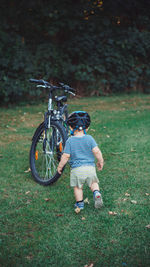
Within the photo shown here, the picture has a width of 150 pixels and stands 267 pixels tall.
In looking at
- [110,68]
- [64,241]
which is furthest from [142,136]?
[110,68]

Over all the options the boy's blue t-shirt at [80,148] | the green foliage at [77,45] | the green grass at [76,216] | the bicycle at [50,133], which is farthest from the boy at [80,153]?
the green foliage at [77,45]

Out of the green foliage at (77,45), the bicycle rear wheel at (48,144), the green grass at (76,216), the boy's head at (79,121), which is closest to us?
the green grass at (76,216)

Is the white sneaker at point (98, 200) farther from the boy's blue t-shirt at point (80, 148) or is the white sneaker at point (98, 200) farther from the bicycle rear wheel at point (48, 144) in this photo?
the bicycle rear wheel at point (48, 144)

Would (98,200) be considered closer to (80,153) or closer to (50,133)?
(80,153)

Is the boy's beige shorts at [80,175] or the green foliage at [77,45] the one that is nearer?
the boy's beige shorts at [80,175]

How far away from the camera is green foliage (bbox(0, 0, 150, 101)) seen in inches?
462

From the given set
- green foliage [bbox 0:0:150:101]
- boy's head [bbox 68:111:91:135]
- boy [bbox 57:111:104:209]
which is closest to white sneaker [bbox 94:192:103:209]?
boy [bbox 57:111:104:209]

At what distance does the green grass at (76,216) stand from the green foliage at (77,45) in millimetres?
5535

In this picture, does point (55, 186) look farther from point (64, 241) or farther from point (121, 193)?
point (64, 241)

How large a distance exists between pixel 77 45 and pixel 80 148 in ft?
33.9

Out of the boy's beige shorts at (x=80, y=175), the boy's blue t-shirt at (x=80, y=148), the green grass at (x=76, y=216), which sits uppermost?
the boy's blue t-shirt at (x=80, y=148)

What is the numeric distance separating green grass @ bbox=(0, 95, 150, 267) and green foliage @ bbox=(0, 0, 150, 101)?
18.2 ft

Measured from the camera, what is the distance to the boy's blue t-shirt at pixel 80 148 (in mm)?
3729

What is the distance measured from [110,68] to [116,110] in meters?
4.05
